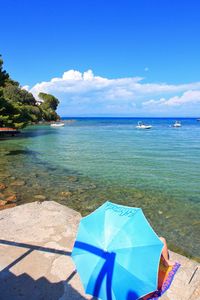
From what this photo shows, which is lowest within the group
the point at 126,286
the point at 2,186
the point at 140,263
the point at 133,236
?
the point at 2,186

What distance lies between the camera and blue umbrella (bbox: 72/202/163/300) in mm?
3648

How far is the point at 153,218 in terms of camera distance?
1012 centimetres

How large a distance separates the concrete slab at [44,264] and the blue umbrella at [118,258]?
1.59 meters

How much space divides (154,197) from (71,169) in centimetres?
797

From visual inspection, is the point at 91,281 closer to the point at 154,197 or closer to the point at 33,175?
the point at 154,197

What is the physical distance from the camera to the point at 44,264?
19.7 ft

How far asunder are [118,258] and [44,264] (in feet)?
9.50

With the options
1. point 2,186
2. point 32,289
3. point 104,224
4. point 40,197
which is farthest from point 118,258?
point 2,186

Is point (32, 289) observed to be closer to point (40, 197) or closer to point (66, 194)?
point (40, 197)

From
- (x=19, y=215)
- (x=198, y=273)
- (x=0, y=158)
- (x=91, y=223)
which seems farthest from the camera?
(x=0, y=158)

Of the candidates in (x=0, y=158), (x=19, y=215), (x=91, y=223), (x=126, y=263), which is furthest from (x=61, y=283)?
(x=0, y=158)

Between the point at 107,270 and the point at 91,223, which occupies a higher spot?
the point at 91,223

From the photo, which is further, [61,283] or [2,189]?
[2,189]

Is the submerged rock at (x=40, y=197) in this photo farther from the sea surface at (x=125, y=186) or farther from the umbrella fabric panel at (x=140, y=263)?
the umbrella fabric panel at (x=140, y=263)
